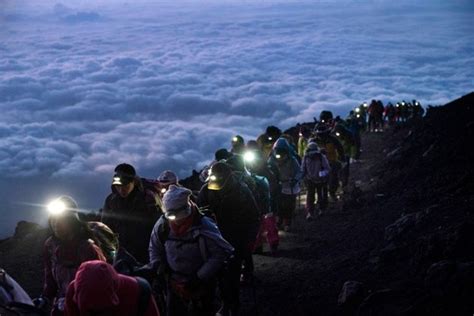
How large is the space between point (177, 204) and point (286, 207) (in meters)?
6.71

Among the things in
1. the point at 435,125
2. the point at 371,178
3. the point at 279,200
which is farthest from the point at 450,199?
the point at 435,125

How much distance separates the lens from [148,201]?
20.3 feet

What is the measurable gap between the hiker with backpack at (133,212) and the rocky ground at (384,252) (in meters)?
1.89

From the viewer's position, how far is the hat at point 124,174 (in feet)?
19.7

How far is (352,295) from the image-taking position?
684 centimetres

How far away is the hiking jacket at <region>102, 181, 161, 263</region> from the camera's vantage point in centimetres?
615

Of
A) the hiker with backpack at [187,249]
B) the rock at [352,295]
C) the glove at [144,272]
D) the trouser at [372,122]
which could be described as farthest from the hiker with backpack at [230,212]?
the trouser at [372,122]

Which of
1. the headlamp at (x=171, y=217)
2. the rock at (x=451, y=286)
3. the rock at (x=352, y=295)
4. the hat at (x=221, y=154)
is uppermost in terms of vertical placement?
the hat at (x=221, y=154)

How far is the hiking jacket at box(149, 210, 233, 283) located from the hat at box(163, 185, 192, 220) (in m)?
0.16

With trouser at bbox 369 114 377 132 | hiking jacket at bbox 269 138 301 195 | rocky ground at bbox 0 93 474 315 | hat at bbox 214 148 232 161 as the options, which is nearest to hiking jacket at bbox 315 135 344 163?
rocky ground at bbox 0 93 474 315

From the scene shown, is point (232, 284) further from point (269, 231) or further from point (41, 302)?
point (269, 231)

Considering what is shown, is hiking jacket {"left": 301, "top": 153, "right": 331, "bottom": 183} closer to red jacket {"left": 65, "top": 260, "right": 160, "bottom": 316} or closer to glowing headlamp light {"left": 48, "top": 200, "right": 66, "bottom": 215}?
glowing headlamp light {"left": 48, "top": 200, "right": 66, "bottom": 215}

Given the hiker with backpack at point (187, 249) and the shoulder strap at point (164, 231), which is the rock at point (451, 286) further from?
the shoulder strap at point (164, 231)

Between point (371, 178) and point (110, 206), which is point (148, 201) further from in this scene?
point (371, 178)
